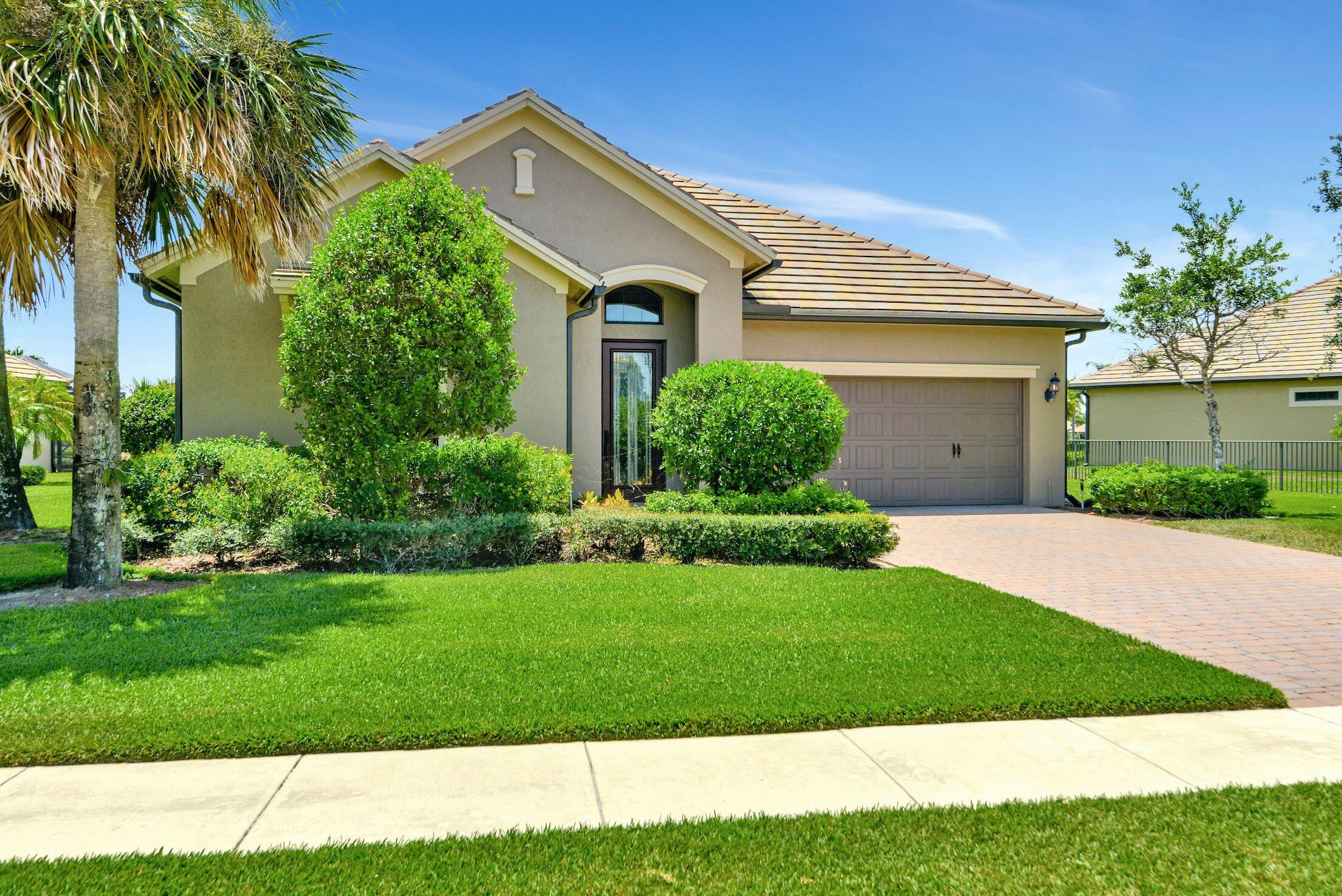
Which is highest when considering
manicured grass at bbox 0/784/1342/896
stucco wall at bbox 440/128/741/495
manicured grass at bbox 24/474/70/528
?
stucco wall at bbox 440/128/741/495

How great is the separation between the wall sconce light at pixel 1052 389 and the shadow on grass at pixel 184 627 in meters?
13.4

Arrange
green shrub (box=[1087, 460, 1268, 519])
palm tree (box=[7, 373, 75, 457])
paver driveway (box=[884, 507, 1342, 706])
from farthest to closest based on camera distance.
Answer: palm tree (box=[7, 373, 75, 457]), green shrub (box=[1087, 460, 1268, 519]), paver driveway (box=[884, 507, 1342, 706])

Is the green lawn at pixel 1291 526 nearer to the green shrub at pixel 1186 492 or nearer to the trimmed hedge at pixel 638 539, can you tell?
the green shrub at pixel 1186 492

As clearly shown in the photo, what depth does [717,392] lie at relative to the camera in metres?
10.7

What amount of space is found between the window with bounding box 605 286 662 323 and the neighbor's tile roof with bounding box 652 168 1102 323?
5.69ft

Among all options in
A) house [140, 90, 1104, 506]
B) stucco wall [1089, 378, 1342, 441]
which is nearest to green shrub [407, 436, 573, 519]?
house [140, 90, 1104, 506]

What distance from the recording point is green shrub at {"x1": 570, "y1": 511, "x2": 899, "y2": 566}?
30.2 ft

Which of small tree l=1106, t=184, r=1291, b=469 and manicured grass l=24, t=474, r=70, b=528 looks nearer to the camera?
manicured grass l=24, t=474, r=70, b=528

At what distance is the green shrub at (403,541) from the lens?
854 centimetres

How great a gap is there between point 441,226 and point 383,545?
3.58 metres

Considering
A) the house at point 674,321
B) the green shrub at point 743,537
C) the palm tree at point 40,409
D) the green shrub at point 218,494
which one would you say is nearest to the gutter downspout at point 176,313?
the house at point 674,321

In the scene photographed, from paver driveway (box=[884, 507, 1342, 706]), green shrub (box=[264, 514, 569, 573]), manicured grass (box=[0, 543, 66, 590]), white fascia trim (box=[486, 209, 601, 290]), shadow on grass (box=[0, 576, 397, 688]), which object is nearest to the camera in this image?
shadow on grass (box=[0, 576, 397, 688])

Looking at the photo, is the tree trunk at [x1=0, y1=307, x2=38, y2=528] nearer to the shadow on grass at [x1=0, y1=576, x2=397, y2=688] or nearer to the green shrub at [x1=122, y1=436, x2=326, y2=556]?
the green shrub at [x1=122, y1=436, x2=326, y2=556]

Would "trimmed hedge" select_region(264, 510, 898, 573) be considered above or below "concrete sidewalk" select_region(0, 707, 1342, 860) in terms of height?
above
